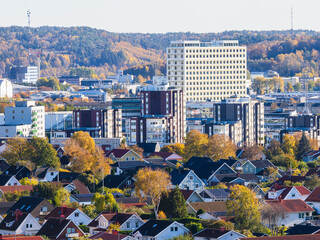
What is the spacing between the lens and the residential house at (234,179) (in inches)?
2525

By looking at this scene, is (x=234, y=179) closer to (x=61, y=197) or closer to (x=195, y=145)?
(x=61, y=197)

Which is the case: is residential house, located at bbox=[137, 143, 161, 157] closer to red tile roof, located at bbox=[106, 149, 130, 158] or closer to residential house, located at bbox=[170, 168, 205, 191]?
red tile roof, located at bbox=[106, 149, 130, 158]

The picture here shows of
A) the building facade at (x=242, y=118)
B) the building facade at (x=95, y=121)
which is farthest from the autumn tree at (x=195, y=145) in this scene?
the building facade at (x=95, y=121)

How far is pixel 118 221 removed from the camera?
4666 centimetres

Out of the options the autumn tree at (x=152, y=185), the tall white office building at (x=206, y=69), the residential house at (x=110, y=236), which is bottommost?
the residential house at (x=110, y=236)

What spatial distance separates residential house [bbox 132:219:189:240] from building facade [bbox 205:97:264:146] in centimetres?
4829

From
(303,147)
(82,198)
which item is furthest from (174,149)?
(82,198)

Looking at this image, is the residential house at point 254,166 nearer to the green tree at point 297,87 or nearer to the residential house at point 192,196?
the residential house at point 192,196

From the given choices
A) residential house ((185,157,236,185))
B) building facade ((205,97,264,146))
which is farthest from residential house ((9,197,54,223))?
building facade ((205,97,264,146))

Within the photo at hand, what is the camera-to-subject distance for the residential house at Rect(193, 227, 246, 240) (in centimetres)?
4292

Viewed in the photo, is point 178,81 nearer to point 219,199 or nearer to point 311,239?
point 219,199

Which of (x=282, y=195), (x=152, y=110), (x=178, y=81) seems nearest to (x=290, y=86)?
(x=178, y=81)

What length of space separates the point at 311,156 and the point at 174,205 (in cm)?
3059

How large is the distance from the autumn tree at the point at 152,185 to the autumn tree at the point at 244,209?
402 centimetres
